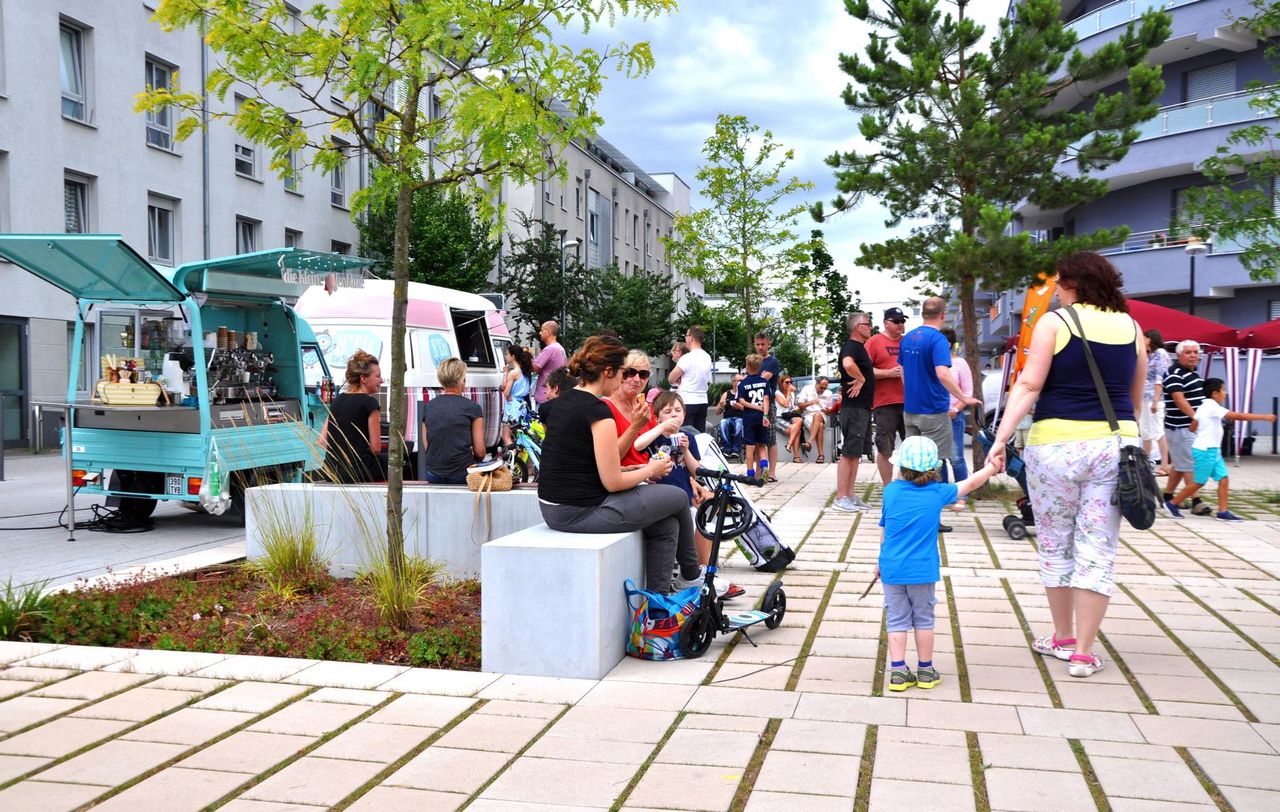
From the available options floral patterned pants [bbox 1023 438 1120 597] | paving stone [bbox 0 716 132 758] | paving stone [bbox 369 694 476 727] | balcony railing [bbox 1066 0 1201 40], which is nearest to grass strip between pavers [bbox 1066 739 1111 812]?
floral patterned pants [bbox 1023 438 1120 597]

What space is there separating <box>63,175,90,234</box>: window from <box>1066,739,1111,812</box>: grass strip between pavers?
24035 mm

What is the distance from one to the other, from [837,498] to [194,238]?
20981 mm

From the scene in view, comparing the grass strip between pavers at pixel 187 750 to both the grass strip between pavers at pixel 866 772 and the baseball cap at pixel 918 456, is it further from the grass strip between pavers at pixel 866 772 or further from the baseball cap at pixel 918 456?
the baseball cap at pixel 918 456

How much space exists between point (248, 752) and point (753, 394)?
11.0 metres

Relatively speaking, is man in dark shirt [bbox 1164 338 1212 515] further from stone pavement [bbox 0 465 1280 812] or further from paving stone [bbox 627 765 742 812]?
paving stone [bbox 627 765 742 812]

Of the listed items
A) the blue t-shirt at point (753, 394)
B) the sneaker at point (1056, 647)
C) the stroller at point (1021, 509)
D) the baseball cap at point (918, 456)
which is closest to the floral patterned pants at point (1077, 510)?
the sneaker at point (1056, 647)

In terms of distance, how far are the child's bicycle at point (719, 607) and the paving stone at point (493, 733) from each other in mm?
1255

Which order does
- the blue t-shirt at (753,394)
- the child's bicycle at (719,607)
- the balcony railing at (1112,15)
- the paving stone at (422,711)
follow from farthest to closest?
1. the balcony railing at (1112,15)
2. the blue t-shirt at (753,394)
3. the child's bicycle at (719,607)
4. the paving stone at (422,711)

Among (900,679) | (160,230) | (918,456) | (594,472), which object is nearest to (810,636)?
(900,679)

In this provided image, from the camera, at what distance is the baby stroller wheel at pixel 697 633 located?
5.49 m

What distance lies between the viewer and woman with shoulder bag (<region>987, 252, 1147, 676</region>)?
17.1 feet

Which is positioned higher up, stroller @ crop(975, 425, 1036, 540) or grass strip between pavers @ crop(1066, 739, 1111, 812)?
stroller @ crop(975, 425, 1036, 540)

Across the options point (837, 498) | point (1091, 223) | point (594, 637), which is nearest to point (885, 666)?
point (594, 637)

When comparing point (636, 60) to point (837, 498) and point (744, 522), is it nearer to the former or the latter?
point (744, 522)
